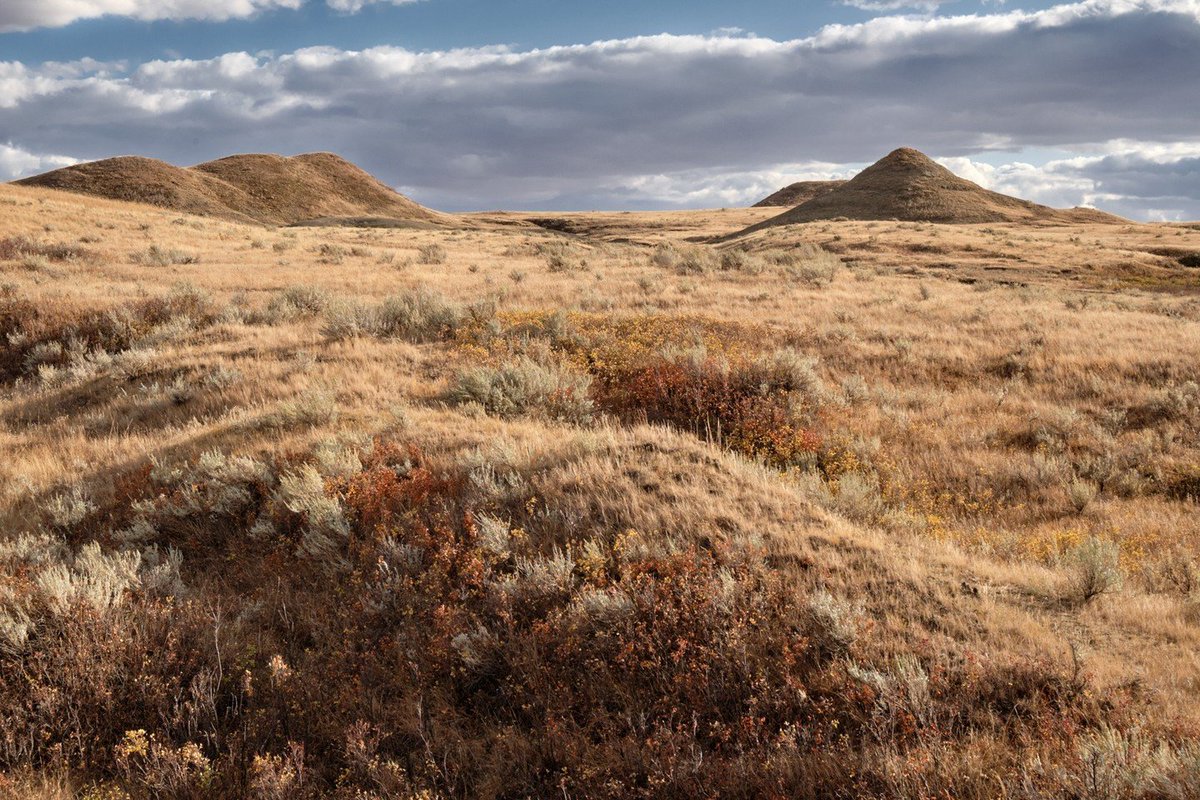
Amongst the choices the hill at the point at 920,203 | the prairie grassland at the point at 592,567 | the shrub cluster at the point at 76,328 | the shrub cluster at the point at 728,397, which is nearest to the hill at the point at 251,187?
the hill at the point at 920,203

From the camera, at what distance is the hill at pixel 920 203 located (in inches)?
2579

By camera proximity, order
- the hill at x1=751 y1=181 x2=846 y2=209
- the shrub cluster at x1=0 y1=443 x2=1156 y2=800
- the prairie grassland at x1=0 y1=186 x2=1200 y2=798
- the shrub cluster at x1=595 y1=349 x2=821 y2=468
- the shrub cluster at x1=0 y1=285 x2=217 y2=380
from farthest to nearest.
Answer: the hill at x1=751 y1=181 x2=846 y2=209, the shrub cluster at x1=0 y1=285 x2=217 y2=380, the shrub cluster at x1=595 y1=349 x2=821 y2=468, the prairie grassland at x1=0 y1=186 x2=1200 y2=798, the shrub cluster at x1=0 y1=443 x2=1156 y2=800

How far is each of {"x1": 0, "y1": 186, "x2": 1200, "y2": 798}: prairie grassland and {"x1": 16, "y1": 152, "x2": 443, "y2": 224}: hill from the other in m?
59.5

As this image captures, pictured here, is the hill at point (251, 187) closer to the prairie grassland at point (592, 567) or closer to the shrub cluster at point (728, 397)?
the prairie grassland at point (592, 567)

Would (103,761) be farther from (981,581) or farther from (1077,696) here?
(981,581)

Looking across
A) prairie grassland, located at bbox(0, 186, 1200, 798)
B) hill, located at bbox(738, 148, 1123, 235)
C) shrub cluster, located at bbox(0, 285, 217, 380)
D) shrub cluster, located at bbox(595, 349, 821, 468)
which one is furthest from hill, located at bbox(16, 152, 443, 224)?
shrub cluster, located at bbox(595, 349, 821, 468)

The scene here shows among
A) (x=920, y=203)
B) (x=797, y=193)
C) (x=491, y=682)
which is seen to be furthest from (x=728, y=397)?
(x=797, y=193)

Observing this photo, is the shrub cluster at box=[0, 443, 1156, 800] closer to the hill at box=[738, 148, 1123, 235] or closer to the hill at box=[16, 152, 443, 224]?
the hill at box=[16, 152, 443, 224]

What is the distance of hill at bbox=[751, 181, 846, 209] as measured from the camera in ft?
402

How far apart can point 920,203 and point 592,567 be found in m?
75.2

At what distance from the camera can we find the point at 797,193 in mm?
125250

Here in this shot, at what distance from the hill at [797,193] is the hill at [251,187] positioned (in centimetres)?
6414

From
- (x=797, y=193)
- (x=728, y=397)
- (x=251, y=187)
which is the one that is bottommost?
(x=728, y=397)

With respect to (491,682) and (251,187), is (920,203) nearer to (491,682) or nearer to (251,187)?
(251,187)
